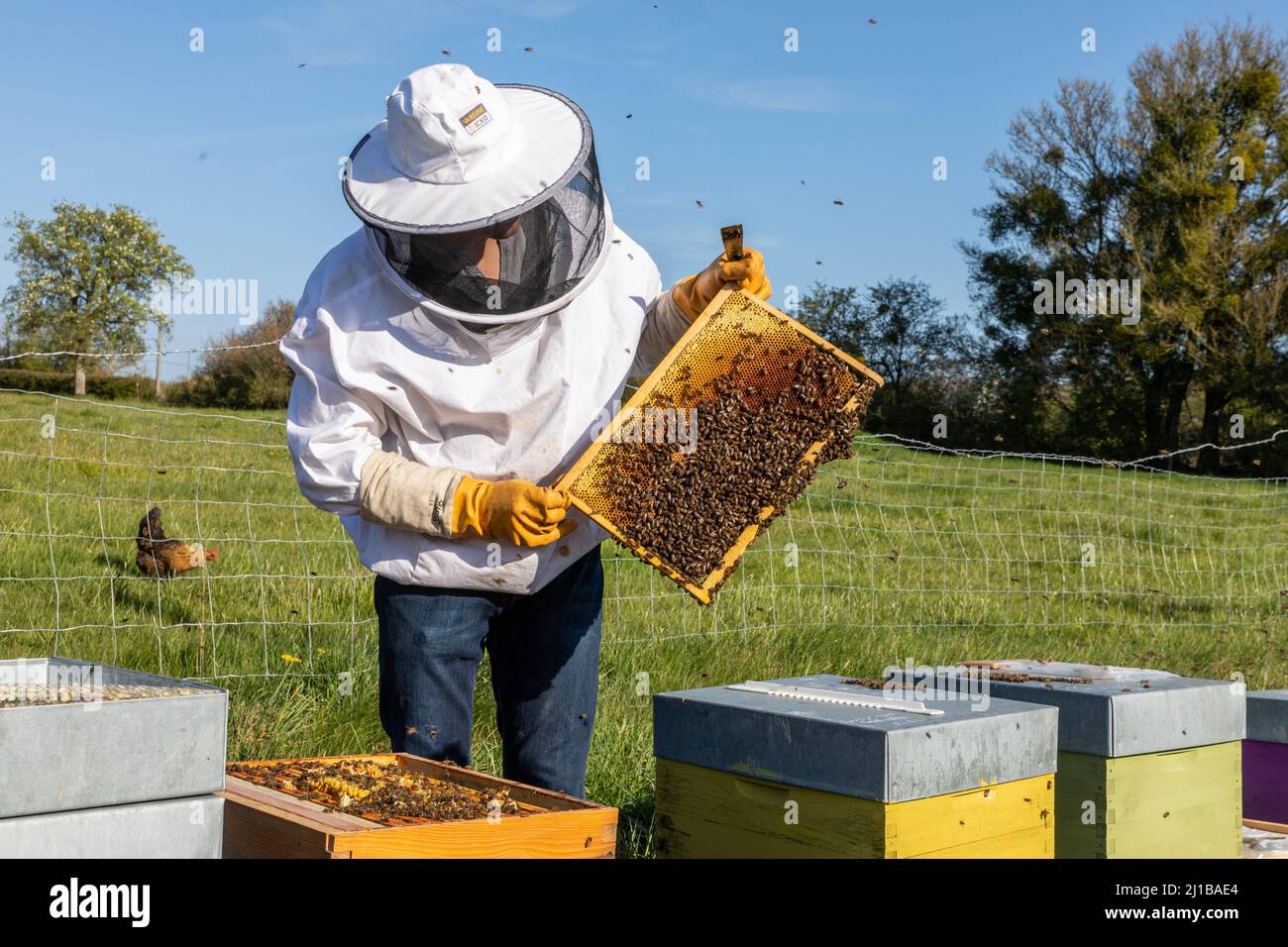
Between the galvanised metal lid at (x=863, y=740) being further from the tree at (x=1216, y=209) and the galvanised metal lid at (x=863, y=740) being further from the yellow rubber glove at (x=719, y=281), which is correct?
the tree at (x=1216, y=209)

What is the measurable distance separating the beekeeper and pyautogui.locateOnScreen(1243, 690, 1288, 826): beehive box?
222 centimetres

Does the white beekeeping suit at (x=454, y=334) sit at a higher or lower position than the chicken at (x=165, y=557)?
higher

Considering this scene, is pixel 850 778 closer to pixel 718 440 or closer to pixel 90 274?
pixel 718 440

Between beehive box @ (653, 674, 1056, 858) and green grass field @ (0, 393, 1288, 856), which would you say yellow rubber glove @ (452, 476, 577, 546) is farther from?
green grass field @ (0, 393, 1288, 856)

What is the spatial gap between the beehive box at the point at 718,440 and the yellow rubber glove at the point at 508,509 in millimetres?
72

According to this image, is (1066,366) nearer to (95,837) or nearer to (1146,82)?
(1146,82)

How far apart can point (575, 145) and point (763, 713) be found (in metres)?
1.60

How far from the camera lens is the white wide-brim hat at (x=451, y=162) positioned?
3016 mm

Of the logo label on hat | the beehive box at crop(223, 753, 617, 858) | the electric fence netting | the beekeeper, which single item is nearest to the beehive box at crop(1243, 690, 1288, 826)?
the electric fence netting

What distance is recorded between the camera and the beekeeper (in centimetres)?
309

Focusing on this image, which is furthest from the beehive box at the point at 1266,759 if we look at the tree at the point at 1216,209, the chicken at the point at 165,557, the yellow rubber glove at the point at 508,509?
the tree at the point at 1216,209

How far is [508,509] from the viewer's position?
3088 millimetres

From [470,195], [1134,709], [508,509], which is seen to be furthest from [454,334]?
[1134,709]

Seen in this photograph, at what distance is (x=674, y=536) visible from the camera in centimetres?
329
